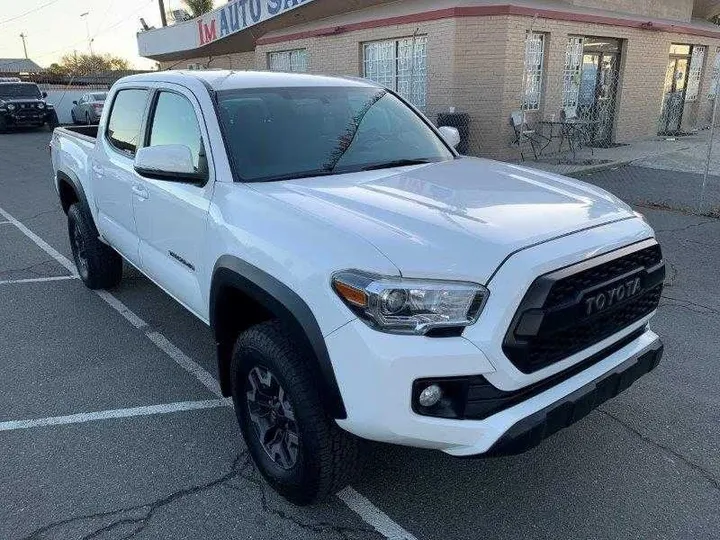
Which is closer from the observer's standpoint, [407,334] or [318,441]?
[407,334]

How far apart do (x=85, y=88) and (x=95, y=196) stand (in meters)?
33.4

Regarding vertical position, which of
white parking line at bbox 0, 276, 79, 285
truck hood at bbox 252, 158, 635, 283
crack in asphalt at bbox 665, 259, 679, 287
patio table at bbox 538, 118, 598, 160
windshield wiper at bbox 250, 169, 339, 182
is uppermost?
windshield wiper at bbox 250, 169, 339, 182

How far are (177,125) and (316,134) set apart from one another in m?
0.88

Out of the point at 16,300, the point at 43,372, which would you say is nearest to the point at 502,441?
the point at 43,372

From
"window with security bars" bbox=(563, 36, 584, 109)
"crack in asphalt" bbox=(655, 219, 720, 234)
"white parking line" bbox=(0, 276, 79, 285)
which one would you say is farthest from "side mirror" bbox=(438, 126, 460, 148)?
"window with security bars" bbox=(563, 36, 584, 109)

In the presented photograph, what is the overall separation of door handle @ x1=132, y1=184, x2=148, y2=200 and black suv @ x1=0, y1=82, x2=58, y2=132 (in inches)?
968

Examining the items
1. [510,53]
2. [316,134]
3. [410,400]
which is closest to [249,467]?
[410,400]

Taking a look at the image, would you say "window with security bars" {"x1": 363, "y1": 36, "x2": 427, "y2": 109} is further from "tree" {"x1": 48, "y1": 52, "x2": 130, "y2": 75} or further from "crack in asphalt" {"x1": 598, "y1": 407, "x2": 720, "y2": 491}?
"tree" {"x1": 48, "y1": 52, "x2": 130, "y2": 75}

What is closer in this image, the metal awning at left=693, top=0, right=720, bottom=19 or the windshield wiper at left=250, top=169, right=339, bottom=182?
the windshield wiper at left=250, top=169, right=339, bottom=182

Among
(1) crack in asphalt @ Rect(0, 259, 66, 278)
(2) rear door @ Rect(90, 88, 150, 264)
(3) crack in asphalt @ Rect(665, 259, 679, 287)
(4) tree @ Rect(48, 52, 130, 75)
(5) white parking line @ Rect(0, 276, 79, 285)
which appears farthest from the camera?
(4) tree @ Rect(48, 52, 130, 75)

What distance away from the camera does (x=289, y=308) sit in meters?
2.34

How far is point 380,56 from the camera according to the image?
14.1 meters

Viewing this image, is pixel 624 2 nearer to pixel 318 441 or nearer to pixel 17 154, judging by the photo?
pixel 318 441

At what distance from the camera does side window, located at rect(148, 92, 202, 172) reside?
10.8ft
